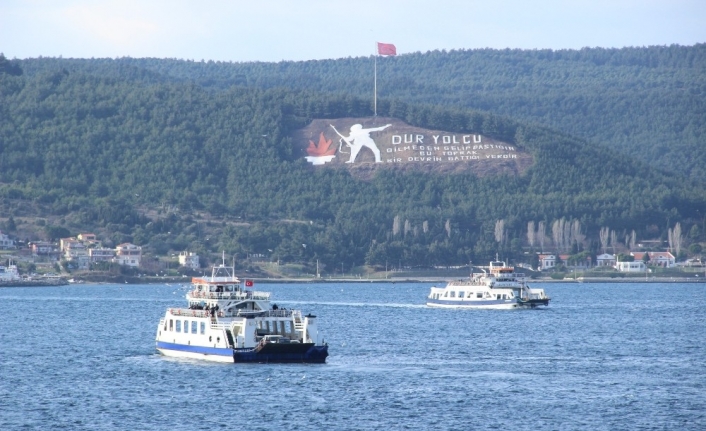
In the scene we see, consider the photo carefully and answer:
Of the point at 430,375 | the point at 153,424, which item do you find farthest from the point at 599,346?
the point at 153,424

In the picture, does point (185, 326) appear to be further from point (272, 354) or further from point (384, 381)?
point (384, 381)

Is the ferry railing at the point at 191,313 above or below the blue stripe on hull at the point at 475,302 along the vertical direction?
above

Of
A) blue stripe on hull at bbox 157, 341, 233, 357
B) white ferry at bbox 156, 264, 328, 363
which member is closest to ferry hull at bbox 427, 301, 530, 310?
blue stripe on hull at bbox 157, 341, 233, 357

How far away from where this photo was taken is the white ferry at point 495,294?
15088 cm

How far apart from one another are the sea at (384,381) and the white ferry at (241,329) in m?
0.97

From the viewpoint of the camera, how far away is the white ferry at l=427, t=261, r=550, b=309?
15088 centimetres

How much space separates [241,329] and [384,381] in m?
9.89

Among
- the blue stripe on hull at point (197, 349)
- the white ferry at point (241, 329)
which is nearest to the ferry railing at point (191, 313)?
the white ferry at point (241, 329)

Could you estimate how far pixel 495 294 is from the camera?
499 ft

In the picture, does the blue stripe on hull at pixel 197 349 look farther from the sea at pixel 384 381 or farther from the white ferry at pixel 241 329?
the sea at pixel 384 381

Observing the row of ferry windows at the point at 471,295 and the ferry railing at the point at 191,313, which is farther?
the row of ferry windows at the point at 471,295

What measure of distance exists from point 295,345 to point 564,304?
9013 centimetres

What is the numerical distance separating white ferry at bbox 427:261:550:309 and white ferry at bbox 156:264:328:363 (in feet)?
229

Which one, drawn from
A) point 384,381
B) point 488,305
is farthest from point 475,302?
point 384,381
